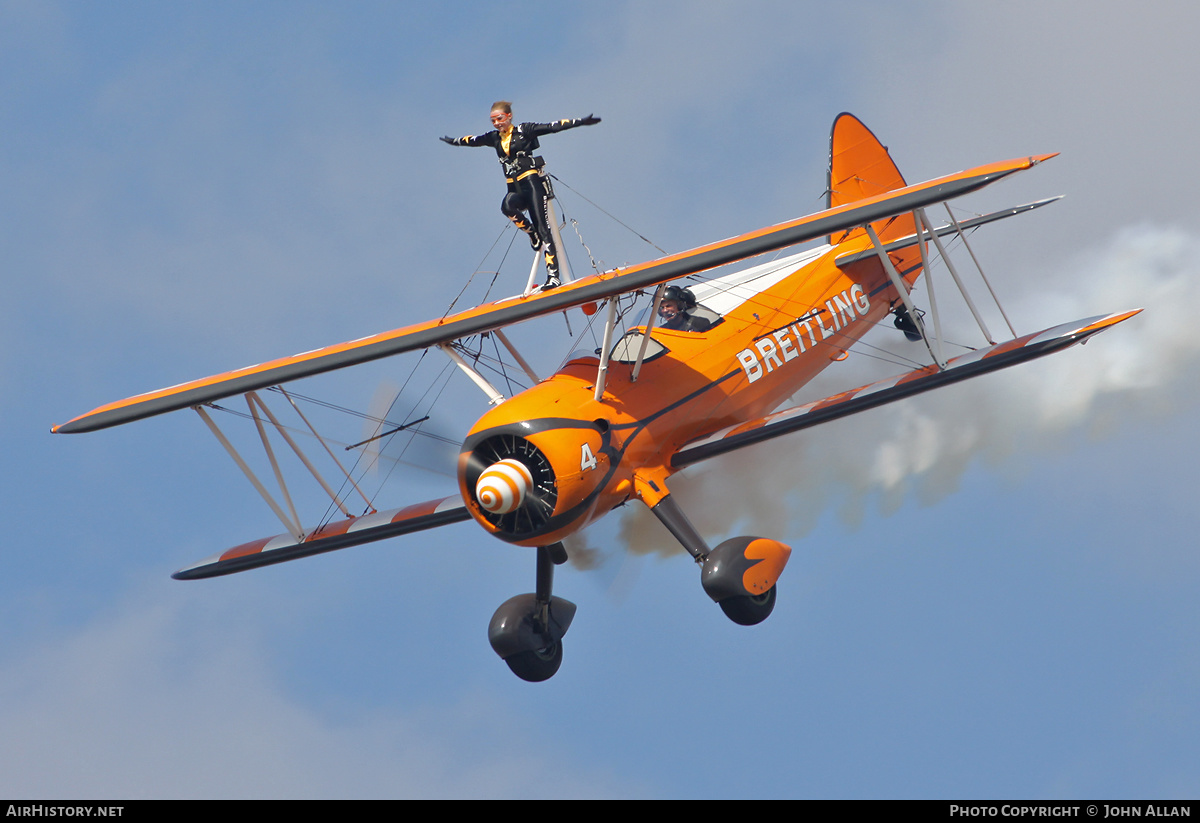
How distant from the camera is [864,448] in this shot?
21.1 meters

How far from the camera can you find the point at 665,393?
17.0 meters

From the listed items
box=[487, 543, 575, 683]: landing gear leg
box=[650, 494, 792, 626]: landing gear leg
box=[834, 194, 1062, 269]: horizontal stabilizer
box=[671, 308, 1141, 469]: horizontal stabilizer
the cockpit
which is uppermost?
box=[834, 194, 1062, 269]: horizontal stabilizer

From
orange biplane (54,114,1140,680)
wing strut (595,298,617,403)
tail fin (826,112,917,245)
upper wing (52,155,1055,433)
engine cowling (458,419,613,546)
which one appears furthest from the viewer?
tail fin (826,112,917,245)

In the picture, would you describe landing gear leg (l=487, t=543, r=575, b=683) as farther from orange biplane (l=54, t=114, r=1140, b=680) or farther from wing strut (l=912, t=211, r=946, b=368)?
wing strut (l=912, t=211, r=946, b=368)

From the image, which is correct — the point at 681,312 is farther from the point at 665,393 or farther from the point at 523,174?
the point at 523,174

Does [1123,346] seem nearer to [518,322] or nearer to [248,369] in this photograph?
[518,322]

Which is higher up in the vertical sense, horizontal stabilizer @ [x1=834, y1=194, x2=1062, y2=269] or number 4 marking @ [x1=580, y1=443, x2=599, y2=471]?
horizontal stabilizer @ [x1=834, y1=194, x2=1062, y2=269]

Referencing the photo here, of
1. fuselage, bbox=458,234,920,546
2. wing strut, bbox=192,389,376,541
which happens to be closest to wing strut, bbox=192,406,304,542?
wing strut, bbox=192,389,376,541

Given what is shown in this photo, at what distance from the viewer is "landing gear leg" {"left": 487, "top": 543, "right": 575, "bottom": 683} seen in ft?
55.0

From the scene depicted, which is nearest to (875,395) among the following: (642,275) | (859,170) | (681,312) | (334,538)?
(681,312)

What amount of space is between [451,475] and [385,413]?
3.86ft

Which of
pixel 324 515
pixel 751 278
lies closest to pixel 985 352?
pixel 751 278

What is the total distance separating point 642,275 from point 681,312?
8.10 feet

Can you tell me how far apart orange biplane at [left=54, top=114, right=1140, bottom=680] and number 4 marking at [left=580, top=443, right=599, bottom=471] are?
0.7 inches
